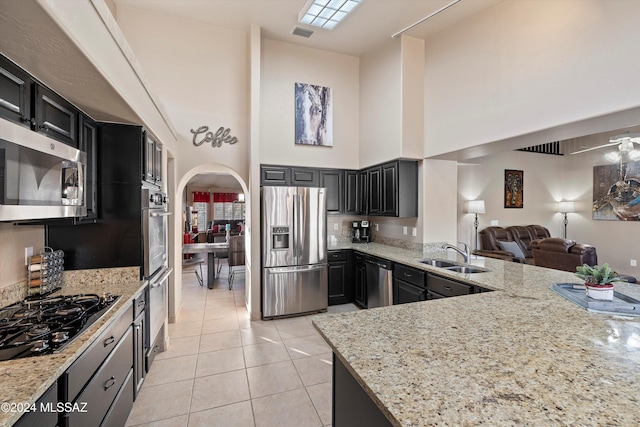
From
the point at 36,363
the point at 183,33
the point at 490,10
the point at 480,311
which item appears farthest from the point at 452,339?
the point at 183,33

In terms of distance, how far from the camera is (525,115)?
266 cm

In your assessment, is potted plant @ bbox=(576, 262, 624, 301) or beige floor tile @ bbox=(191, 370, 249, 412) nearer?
potted plant @ bbox=(576, 262, 624, 301)

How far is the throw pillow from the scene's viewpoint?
5657 millimetres

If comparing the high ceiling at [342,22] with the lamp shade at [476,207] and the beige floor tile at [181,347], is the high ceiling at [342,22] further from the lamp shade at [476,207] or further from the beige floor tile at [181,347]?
the beige floor tile at [181,347]

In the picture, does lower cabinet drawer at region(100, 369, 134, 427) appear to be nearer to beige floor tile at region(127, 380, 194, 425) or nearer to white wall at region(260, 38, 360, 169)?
beige floor tile at region(127, 380, 194, 425)

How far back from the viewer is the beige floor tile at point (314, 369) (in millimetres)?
2521

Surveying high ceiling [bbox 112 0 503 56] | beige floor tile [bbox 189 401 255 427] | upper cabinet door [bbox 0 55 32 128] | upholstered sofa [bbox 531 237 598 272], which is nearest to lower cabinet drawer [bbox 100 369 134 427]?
beige floor tile [bbox 189 401 255 427]

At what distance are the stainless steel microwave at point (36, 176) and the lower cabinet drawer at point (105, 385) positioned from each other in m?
0.89

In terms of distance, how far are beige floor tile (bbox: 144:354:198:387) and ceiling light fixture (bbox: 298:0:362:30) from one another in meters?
4.02

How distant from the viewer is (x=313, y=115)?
456 centimetres

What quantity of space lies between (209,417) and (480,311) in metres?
2.02

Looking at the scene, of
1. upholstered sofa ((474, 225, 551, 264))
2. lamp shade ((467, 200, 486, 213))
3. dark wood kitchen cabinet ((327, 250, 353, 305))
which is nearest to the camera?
dark wood kitchen cabinet ((327, 250, 353, 305))

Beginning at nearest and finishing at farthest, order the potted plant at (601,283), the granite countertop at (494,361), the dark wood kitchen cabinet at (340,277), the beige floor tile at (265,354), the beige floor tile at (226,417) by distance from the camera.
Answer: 1. the granite countertop at (494,361)
2. the potted plant at (601,283)
3. the beige floor tile at (226,417)
4. the beige floor tile at (265,354)
5. the dark wood kitchen cabinet at (340,277)

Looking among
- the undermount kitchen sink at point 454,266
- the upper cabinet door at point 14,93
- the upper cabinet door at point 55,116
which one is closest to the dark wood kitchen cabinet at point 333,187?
the undermount kitchen sink at point 454,266
